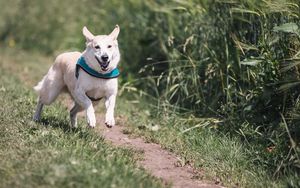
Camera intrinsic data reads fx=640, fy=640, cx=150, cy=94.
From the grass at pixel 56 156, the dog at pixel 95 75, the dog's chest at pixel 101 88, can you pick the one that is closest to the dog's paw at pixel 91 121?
the dog at pixel 95 75

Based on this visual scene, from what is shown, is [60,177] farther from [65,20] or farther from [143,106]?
[65,20]

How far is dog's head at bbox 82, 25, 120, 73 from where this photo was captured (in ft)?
21.6

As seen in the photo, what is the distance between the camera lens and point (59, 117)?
7.72 m

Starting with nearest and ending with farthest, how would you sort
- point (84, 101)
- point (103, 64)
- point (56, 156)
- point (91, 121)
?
point (56, 156)
point (91, 121)
point (103, 64)
point (84, 101)

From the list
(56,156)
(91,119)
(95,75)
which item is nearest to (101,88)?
(95,75)

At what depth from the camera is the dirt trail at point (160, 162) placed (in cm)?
593

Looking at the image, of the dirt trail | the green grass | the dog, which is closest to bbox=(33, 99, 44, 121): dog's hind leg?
the dog

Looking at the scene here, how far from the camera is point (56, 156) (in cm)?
532

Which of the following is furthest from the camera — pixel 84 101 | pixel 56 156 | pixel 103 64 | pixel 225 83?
pixel 225 83

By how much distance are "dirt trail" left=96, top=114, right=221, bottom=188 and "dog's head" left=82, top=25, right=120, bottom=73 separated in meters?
0.95

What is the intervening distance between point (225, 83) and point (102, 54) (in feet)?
6.49

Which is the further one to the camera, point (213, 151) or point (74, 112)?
point (74, 112)

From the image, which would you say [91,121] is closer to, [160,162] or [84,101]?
[84,101]

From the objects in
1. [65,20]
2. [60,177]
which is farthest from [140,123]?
[65,20]
